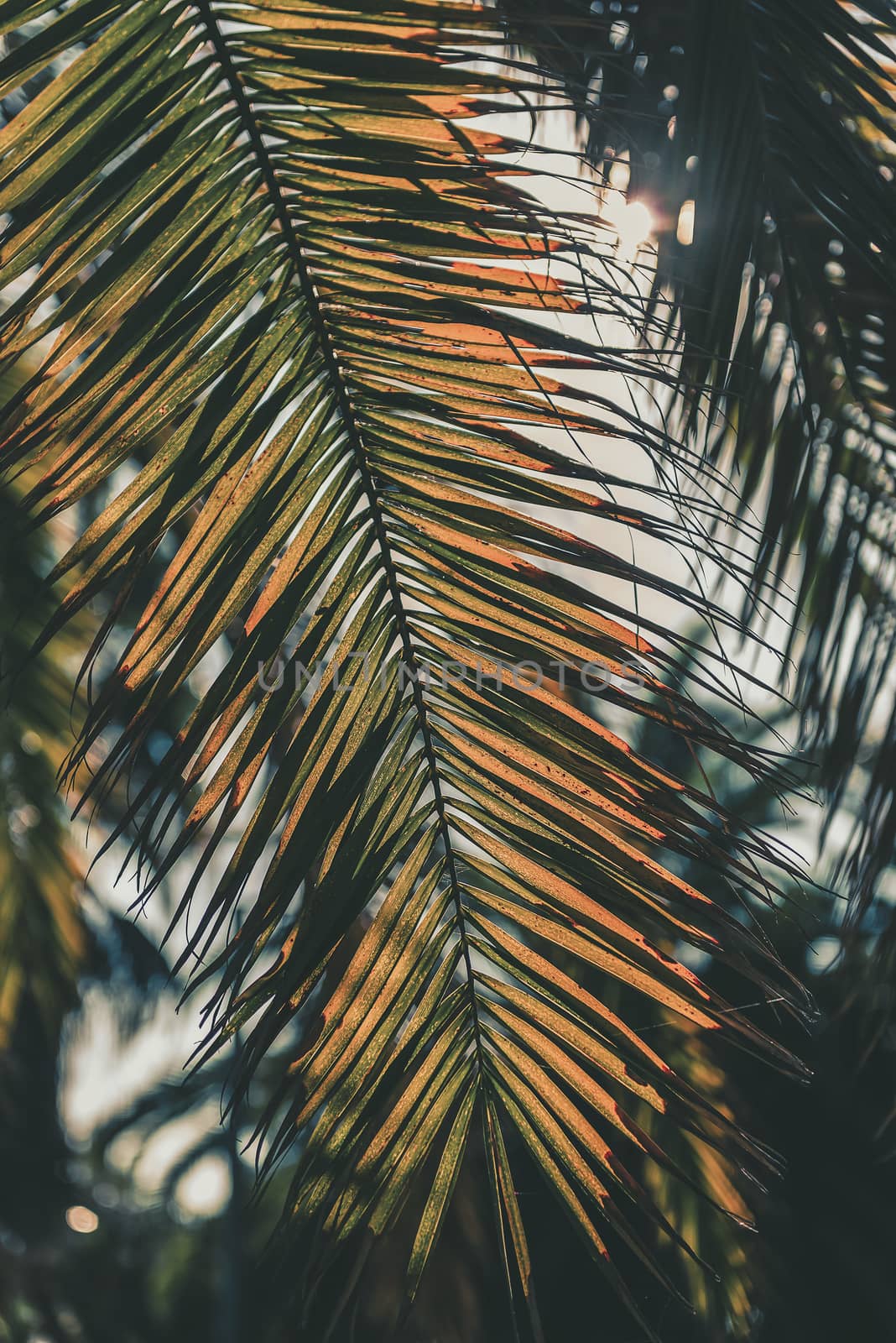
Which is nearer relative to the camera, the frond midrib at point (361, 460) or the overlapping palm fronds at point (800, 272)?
the frond midrib at point (361, 460)

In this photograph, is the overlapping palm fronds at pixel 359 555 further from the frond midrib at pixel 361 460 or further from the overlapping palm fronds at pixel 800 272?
the overlapping palm fronds at pixel 800 272

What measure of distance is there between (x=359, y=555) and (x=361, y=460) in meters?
0.09

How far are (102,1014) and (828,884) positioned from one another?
624cm

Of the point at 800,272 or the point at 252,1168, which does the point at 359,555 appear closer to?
the point at 800,272

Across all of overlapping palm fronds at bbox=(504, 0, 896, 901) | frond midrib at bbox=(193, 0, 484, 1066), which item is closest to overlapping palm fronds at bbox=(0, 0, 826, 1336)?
frond midrib at bbox=(193, 0, 484, 1066)

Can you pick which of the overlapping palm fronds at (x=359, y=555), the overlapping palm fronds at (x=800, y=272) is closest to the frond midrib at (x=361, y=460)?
the overlapping palm fronds at (x=359, y=555)

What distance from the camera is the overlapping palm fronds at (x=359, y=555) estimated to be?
0.75 m

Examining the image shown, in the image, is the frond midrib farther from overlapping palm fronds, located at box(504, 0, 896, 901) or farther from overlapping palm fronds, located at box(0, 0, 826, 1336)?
overlapping palm fronds, located at box(504, 0, 896, 901)

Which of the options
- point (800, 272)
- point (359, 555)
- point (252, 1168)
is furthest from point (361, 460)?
point (252, 1168)

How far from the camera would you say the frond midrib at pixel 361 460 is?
2.62ft

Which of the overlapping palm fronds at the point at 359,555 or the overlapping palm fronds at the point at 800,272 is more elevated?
the overlapping palm fronds at the point at 800,272

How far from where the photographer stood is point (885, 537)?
1.73 meters

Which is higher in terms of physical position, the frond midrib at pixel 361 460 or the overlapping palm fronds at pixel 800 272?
the overlapping palm fronds at pixel 800 272

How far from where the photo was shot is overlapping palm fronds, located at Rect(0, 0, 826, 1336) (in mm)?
749
